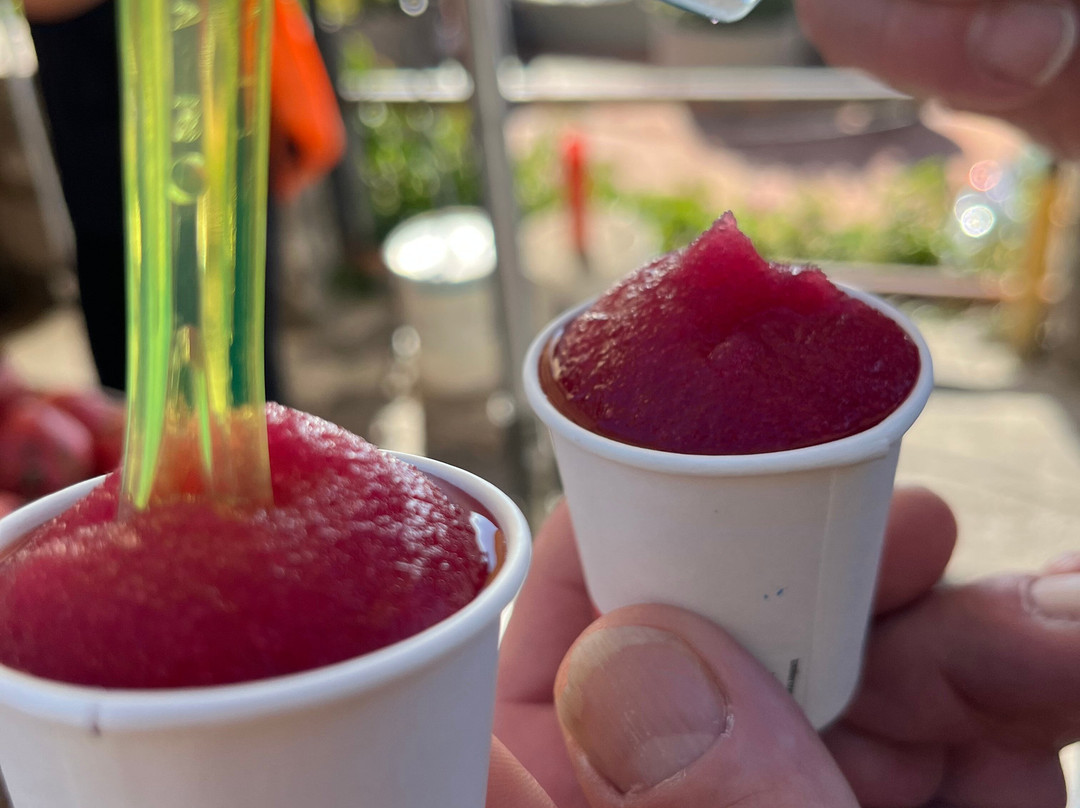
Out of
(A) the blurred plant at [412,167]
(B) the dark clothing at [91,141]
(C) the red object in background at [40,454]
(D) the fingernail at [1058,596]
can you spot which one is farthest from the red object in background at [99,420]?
(A) the blurred plant at [412,167]

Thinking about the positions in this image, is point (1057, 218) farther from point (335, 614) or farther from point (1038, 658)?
point (335, 614)

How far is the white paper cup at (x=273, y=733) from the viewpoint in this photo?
509 mm

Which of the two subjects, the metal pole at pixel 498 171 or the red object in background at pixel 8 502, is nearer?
the red object in background at pixel 8 502

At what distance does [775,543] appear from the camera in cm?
86

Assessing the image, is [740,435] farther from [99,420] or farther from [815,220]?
[815,220]

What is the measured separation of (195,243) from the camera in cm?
56

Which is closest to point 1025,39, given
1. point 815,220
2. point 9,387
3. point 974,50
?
point 974,50

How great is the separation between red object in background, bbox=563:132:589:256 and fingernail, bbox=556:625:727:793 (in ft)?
6.69

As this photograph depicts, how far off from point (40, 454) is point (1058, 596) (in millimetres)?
1424

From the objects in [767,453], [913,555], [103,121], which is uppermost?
[103,121]

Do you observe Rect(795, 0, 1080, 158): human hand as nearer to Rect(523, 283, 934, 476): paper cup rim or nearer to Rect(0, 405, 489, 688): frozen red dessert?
Rect(523, 283, 934, 476): paper cup rim

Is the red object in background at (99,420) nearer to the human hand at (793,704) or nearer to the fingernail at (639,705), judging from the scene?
the human hand at (793,704)

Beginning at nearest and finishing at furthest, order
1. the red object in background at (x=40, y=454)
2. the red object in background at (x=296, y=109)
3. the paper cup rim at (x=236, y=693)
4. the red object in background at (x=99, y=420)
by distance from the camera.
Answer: the paper cup rim at (x=236, y=693) → the red object in background at (x=40, y=454) → the red object in background at (x=99, y=420) → the red object in background at (x=296, y=109)

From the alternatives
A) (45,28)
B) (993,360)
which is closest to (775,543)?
(45,28)
